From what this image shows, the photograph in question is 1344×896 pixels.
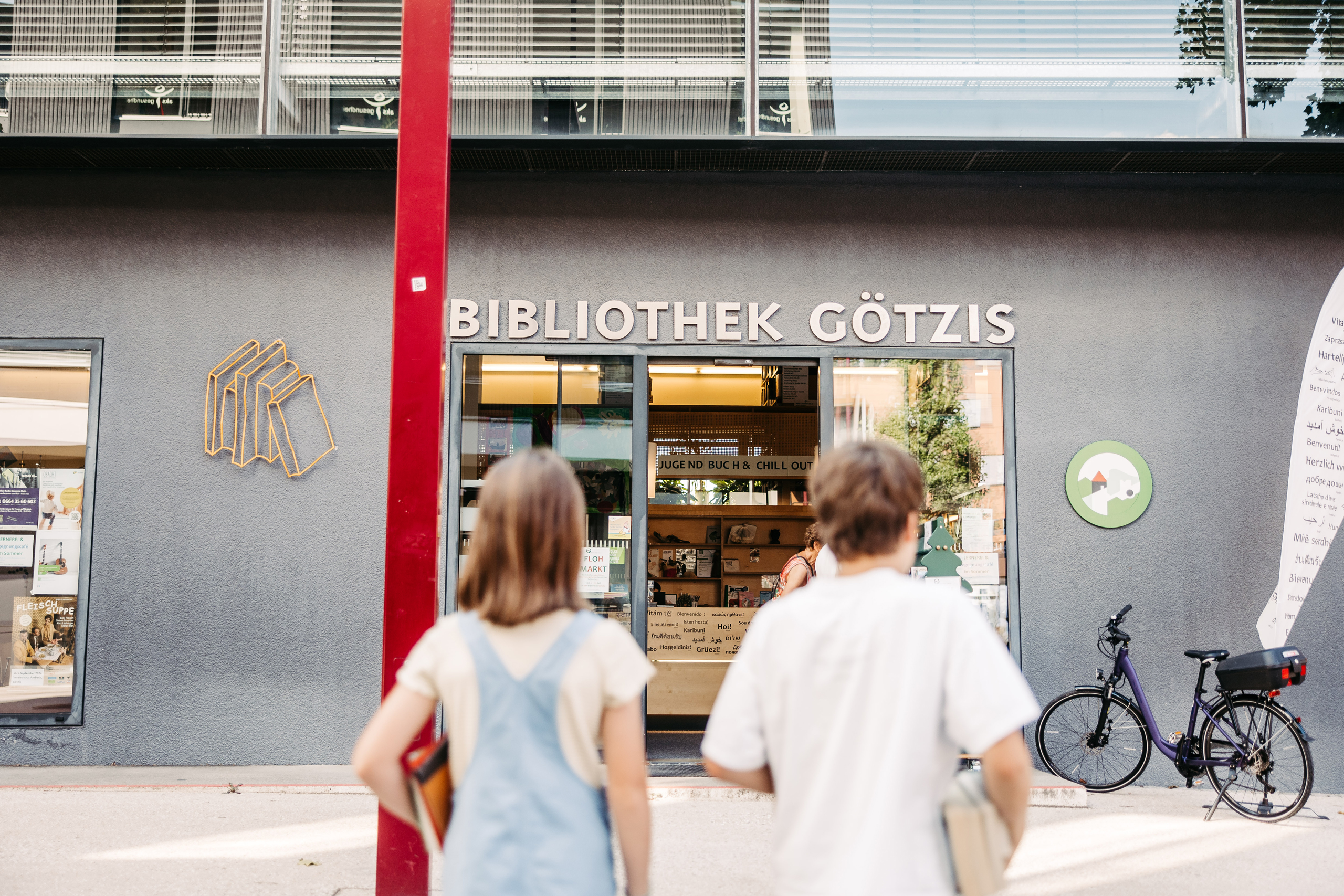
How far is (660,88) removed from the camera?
22.1ft

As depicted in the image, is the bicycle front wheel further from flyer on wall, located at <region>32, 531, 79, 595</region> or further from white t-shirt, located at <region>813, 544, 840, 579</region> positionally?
flyer on wall, located at <region>32, 531, 79, 595</region>

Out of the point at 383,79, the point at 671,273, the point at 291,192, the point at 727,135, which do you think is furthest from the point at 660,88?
the point at 291,192

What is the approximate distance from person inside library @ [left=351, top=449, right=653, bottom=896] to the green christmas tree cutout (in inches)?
212

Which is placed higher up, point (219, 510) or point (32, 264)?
point (32, 264)

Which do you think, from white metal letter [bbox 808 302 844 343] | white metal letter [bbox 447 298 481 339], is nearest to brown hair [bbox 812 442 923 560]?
white metal letter [bbox 808 302 844 343]

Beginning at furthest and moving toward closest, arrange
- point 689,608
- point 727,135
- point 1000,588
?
1. point 689,608
2. point 1000,588
3. point 727,135

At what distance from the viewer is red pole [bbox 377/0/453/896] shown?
357cm

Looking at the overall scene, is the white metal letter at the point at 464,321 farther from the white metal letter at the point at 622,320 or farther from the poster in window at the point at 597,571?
the poster in window at the point at 597,571

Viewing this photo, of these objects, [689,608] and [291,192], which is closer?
[291,192]

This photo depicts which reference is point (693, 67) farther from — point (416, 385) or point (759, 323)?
point (416, 385)

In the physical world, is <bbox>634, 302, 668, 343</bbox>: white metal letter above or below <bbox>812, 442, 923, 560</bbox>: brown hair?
above

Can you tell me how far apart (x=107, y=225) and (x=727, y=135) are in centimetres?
448

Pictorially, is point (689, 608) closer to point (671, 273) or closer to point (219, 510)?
point (671, 273)

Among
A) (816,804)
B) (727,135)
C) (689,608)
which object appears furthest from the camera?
(689,608)
